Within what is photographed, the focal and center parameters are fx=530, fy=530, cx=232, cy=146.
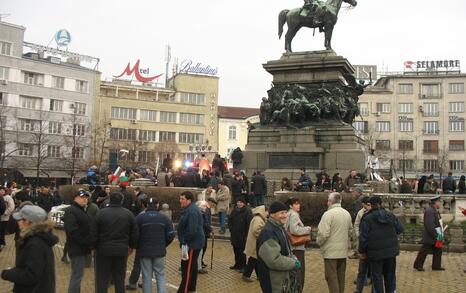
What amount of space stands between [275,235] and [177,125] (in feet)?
247

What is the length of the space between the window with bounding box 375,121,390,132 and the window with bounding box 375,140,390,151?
1.92 m

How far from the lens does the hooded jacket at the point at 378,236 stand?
8867 millimetres

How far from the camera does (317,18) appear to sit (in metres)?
26.2

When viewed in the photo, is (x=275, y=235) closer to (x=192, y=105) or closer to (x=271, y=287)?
(x=271, y=287)

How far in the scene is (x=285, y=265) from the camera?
6.36 meters

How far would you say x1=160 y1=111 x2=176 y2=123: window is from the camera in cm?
8031

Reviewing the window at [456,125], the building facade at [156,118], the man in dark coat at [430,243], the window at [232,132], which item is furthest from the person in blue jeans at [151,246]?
the window at [456,125]

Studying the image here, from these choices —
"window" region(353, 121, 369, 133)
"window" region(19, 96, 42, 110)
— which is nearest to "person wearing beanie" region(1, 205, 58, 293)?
"window" region(19, 96, 42, 110)

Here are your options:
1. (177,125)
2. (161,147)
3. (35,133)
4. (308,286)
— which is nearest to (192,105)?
(177,125)

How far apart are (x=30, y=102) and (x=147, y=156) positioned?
17785mm

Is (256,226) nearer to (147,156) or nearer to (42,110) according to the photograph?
(42,110)

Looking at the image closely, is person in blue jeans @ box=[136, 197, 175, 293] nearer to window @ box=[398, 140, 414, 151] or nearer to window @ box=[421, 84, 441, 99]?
window @ box=[398, 140, 414, 151]

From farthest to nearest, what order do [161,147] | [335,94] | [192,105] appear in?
[192,105], [161,147], [335,94]

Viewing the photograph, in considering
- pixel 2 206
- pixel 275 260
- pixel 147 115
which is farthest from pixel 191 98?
pixel 275 260
